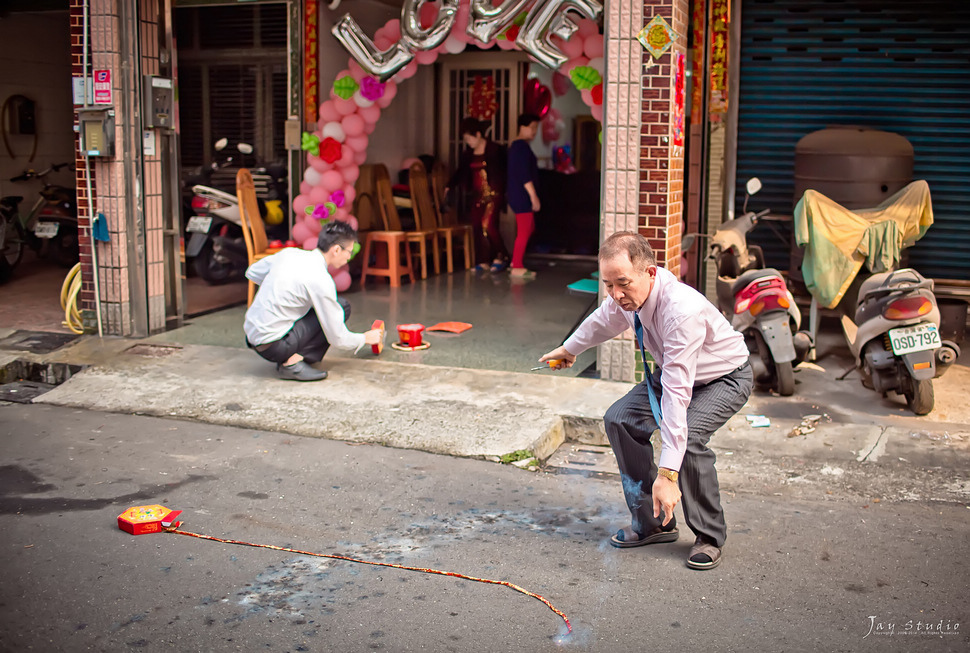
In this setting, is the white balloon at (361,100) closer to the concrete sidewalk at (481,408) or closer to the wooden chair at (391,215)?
the wooden chair at (391,215)

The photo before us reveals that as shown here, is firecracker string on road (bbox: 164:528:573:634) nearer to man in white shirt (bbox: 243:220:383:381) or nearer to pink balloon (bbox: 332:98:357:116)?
man in white shirt (bbox: 243:220:383:381)

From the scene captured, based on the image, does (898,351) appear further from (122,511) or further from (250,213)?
(250,213)

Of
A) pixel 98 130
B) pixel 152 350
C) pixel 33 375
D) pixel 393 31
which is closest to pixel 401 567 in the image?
pixel 152 350

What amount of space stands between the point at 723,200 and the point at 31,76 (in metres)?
9.17

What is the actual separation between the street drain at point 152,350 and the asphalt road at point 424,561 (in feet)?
6.55

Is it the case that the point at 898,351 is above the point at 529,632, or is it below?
above

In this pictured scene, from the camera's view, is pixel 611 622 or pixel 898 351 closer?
pixel 611 622

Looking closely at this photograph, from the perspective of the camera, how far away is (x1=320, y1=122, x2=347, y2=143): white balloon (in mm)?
10039

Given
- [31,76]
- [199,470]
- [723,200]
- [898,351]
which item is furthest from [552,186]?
[199,470]

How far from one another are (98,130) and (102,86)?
0.37 meters

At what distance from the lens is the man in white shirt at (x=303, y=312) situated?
6906mm

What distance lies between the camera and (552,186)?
44.8 ft

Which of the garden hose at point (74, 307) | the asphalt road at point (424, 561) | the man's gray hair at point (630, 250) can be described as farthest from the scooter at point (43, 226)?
the man's gray hair at point (630, 250)

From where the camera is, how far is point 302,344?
712 centimetres
